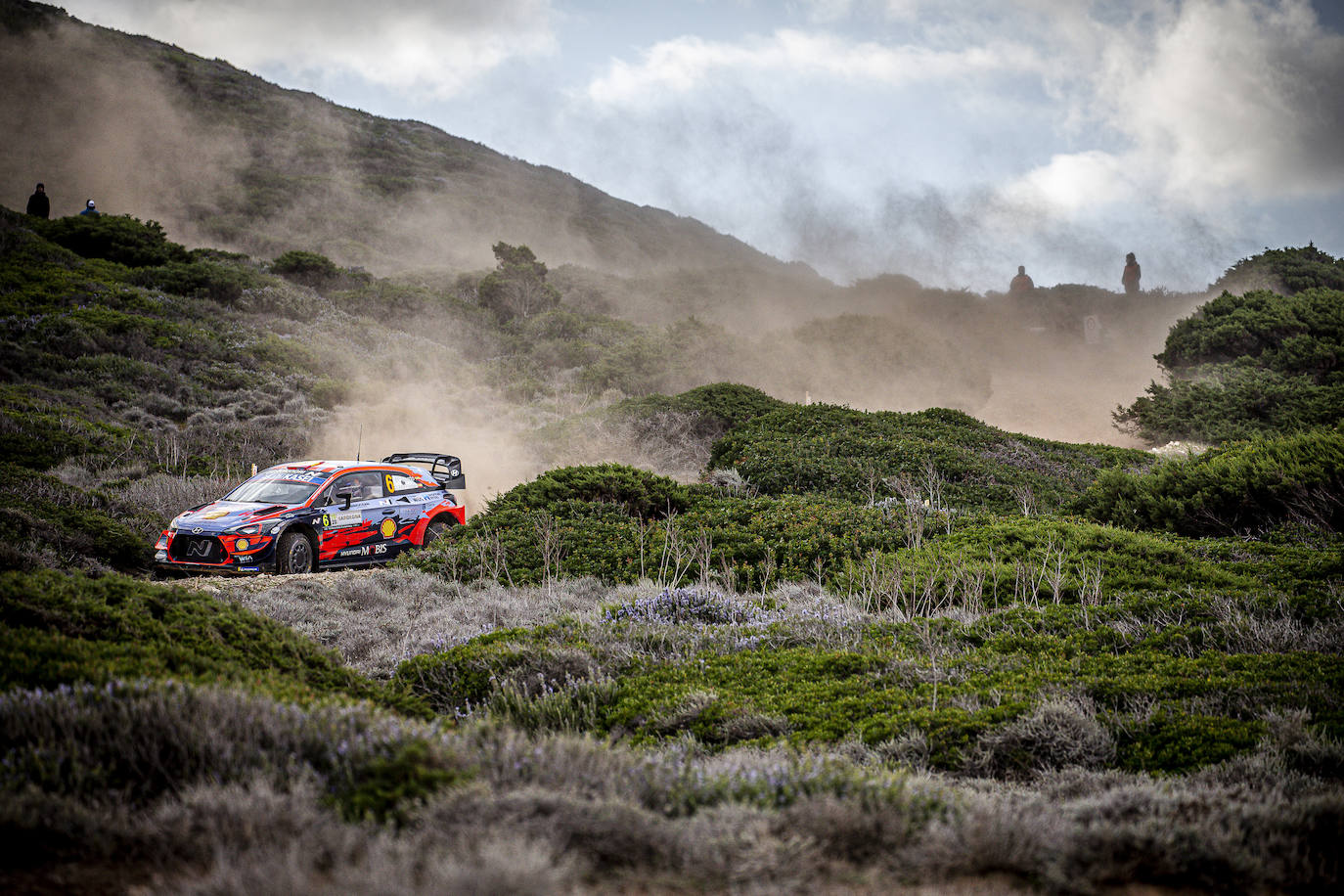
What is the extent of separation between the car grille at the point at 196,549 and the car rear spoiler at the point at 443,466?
11.8ft

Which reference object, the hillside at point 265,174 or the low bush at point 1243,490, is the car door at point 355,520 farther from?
the hillside at point 265,174

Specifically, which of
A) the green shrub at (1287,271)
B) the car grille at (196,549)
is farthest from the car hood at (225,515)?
the green shrub at (1287,271)

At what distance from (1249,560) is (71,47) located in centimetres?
7562

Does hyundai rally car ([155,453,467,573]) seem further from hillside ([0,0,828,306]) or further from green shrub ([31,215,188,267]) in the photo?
hillside ([0,0,828,306])

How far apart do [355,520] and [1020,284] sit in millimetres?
40898

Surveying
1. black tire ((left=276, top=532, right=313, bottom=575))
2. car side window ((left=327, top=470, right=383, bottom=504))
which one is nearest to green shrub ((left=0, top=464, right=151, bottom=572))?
black tire ((left=276, top=532, right=313, bottom=575))

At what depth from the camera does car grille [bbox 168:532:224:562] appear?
30.8ft

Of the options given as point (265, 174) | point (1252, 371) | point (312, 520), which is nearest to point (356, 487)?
point (312, 520)

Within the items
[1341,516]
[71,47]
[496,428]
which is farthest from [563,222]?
[1341,516]

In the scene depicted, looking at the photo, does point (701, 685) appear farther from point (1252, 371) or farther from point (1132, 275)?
point (1132, 275)

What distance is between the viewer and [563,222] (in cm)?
6825

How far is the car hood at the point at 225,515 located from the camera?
31.2 feet

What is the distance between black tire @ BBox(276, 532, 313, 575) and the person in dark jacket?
1617 inches

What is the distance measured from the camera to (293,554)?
9961 millimetres
